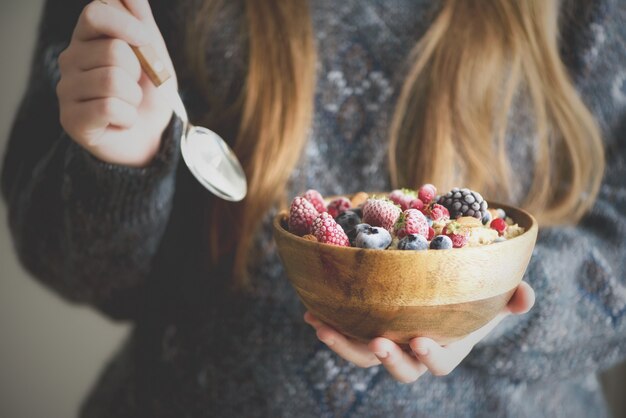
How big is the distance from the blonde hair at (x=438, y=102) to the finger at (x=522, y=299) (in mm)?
206

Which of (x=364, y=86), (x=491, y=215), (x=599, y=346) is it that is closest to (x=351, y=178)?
(x=364, y=86)

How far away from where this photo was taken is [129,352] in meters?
0.67

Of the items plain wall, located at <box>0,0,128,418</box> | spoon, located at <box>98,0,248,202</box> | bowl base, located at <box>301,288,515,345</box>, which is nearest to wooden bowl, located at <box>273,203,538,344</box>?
bowl base, located at <box>301,288,515,345</box>

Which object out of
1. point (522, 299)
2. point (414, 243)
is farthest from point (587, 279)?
point (414, 243)

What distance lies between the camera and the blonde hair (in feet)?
1.87

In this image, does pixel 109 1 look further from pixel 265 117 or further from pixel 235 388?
pixel 235 388

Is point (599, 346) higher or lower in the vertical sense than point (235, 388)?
higher

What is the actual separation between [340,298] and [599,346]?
1.31 feet

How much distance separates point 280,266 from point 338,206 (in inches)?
7.1

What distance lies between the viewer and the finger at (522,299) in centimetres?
37

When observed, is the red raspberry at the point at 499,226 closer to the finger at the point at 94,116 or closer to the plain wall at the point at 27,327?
the finger at the point at 94,116

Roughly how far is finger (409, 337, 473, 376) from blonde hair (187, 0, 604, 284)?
8.7 inches

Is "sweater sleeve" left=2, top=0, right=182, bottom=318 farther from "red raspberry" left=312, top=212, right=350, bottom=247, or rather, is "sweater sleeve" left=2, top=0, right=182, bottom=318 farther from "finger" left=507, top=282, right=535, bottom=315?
"finger" left=507, top=282, right=535, bottom=315

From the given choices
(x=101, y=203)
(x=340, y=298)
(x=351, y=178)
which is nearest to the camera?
(x=340, y=298)
